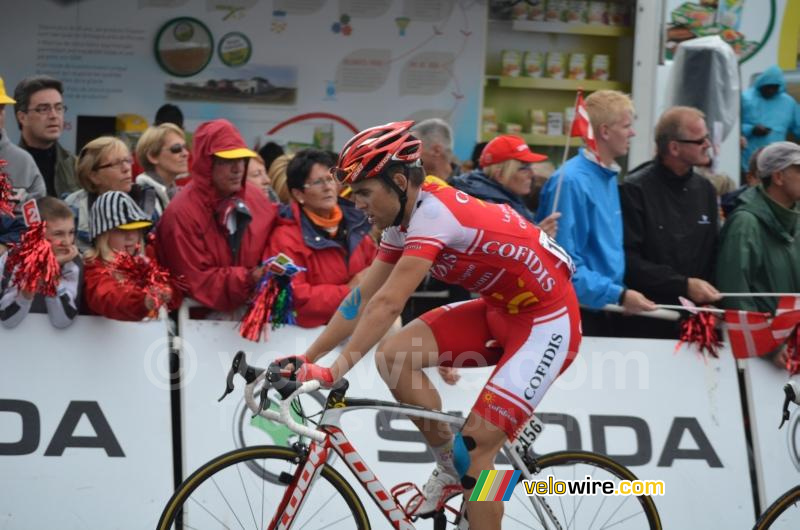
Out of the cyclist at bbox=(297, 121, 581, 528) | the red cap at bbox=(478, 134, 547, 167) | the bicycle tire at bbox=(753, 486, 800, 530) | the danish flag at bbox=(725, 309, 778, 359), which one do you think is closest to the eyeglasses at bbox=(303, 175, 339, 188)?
the red cap at bbox=(478, 134, 547, 167)

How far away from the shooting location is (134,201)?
6.80 m

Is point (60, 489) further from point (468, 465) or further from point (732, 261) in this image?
point (732, 261)

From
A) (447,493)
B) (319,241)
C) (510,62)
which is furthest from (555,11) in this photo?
(447,493)

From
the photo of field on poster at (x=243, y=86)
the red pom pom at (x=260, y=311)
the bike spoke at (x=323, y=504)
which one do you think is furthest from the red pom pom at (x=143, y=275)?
A: the photo of field on poster at (x=243, y=86)

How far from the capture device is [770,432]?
704cm

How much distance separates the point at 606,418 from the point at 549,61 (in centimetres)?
447

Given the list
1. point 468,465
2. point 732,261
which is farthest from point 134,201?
point 732,261

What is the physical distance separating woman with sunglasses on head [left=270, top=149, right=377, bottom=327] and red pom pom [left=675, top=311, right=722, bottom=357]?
1945 mm

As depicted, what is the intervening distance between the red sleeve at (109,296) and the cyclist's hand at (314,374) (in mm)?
1876

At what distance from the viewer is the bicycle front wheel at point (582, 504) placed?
5574 mm

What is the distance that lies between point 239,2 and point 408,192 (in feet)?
15.8

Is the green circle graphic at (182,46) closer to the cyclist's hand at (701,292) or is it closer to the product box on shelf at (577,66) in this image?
the product box on shelf at (577,66)

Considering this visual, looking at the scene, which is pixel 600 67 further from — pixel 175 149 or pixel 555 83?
pixel 175 149

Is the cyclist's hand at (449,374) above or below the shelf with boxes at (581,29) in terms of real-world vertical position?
below
